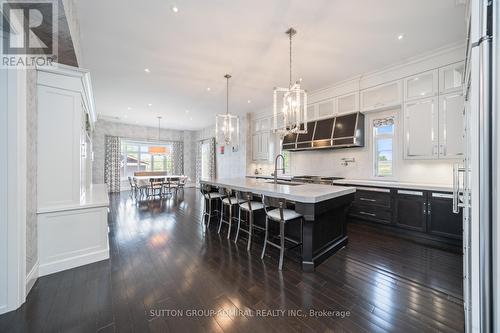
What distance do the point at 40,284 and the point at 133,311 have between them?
1.24 meters

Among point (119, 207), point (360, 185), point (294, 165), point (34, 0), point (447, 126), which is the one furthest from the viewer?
point (294, 165)

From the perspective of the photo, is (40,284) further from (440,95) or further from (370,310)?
(440,95)

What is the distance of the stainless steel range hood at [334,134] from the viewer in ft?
14.3

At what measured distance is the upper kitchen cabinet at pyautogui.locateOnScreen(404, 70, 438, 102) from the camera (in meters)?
3.44

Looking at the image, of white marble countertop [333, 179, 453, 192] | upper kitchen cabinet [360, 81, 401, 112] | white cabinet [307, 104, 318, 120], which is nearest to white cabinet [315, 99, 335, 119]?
white cabinet [307, 104, 318, 120]

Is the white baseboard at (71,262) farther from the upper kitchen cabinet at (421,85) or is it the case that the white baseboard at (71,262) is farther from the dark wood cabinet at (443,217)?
the upper kitchen cabinet at (421,85)

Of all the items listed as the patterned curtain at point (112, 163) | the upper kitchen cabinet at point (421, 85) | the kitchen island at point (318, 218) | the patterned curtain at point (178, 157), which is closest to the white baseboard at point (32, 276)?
the kitchen island at point (318, 218)

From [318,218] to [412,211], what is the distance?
6.68 ft

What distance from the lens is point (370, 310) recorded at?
173 centimetres

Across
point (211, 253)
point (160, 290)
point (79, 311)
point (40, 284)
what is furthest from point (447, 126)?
point (40, 284)

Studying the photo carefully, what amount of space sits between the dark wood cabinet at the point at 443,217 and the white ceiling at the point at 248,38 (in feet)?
8.10

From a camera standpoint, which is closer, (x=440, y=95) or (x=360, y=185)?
(x=440, y=95)

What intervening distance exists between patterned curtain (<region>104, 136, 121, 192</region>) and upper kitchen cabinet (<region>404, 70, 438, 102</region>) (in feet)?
33.6

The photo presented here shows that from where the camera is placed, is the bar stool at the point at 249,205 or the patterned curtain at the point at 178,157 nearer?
the bar stool at the point at 249,205
